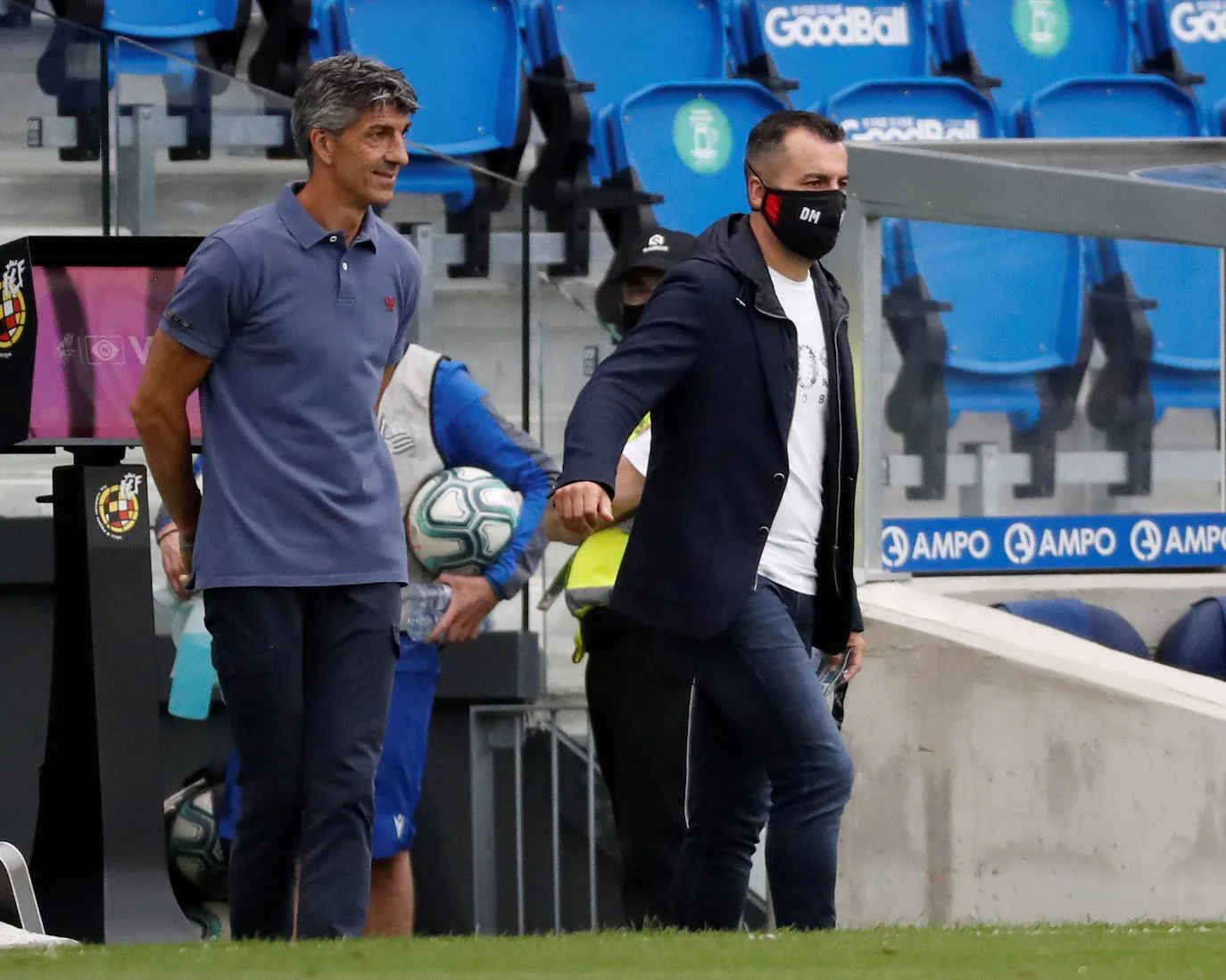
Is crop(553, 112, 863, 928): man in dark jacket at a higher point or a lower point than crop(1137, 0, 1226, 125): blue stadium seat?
lower

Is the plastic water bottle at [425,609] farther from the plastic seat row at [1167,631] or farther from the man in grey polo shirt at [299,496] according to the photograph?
the plastic seat row at [1167,631]

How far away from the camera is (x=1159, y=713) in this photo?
5.69 m

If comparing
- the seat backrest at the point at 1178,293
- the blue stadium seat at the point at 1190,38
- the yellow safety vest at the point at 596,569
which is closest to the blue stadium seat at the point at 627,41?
the blue stadium seat at the point at 1190,38

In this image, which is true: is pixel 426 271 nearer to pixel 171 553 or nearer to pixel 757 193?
pixel 171 553

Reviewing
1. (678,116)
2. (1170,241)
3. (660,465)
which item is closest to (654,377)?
(660,465)

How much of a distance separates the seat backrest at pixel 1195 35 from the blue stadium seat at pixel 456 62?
3.58 meters

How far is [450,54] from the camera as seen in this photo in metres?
9.27

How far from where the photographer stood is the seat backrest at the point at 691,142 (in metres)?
8.98

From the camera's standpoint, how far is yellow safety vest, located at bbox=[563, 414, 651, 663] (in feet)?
15.9

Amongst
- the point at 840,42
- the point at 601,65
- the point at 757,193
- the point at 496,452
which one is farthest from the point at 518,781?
the point at 840,42

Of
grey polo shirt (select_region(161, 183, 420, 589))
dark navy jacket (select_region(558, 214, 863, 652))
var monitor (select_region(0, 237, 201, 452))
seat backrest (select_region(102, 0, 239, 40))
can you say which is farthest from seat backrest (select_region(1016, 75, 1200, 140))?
grey polo shirt (select_region(161, 183, 420, 589))

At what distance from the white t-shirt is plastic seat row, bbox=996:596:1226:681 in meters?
2.77

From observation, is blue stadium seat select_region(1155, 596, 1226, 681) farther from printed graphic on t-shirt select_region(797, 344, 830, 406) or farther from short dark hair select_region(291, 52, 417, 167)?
short dark hair select_region(291, 52, 417, 167)

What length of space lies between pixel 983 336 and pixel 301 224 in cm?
353
